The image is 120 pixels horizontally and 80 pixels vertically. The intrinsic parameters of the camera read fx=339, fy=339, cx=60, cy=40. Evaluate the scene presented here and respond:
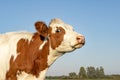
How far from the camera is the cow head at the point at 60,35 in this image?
469 inches

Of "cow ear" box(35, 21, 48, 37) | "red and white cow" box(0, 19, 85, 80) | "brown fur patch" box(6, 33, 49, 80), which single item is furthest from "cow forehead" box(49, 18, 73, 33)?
"brown fur patch" box(6, 33, 49, 80)

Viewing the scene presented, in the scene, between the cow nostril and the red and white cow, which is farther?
the red and white cow

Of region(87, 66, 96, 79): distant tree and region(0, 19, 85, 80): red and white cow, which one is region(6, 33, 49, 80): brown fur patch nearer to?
region(0, 19, 85, 80): red and white cow

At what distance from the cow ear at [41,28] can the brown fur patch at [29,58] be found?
32cm

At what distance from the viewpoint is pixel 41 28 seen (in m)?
Result: 12.7

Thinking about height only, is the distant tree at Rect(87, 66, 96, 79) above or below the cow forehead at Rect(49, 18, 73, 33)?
above

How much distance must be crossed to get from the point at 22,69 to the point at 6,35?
1730 mm

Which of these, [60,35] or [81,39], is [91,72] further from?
[81,39]

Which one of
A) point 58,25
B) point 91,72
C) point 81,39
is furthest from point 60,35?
point 91,72

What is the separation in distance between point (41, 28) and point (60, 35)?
81cm

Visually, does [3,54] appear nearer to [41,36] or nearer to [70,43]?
[41,36]

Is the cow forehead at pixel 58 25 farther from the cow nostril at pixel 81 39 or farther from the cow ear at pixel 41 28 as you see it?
the cow nostril at pixel 81 39

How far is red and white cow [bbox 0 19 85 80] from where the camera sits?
12.2 meters

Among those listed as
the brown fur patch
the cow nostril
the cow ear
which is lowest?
the brown fur patch
